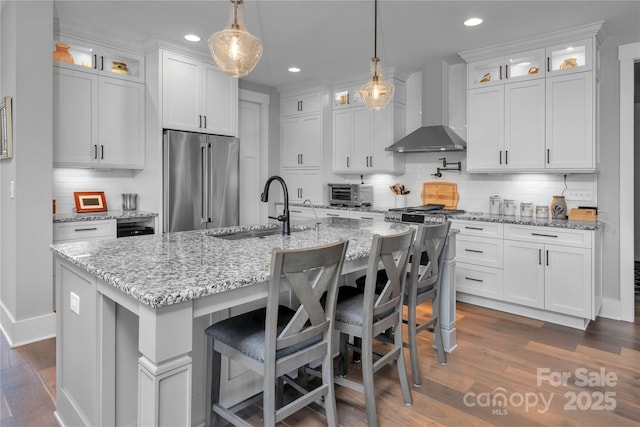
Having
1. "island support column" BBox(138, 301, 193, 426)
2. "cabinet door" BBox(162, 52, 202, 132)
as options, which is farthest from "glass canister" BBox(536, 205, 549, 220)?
"island support column" BBox(138, 301, 193, 426)

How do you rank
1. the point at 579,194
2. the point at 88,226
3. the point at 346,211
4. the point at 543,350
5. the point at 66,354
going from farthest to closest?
1. the point at 346,211
2. the point at 579,194
3. the point at 88,226
4. the point at 543,350
5. the point at 66,354

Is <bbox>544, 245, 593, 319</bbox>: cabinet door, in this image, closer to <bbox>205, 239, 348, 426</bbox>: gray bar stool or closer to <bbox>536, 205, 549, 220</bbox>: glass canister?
<bbox>536, 205, 549, 220</bbox>: glass canister

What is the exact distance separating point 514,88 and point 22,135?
4403 mm

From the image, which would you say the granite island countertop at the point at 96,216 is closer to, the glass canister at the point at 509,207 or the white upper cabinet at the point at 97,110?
the white upper cabinet at the point at 97,110

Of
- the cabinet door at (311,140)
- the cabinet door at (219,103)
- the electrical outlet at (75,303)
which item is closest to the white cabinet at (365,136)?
the cabinet door at (311,140)

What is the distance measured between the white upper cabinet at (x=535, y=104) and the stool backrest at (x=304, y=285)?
3.15 m

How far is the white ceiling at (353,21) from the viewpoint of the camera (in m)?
3.28

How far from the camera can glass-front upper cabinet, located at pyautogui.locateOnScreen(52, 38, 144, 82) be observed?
372cm

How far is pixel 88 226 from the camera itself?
3.59 m

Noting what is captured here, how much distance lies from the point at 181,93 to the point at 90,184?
1351 millimetres

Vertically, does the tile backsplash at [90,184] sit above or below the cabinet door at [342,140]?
below

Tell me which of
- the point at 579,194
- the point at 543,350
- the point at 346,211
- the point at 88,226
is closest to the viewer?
the point at 543,350

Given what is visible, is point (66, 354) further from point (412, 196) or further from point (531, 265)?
point (412, 196)

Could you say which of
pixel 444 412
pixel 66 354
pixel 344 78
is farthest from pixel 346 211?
pixel 66 354
